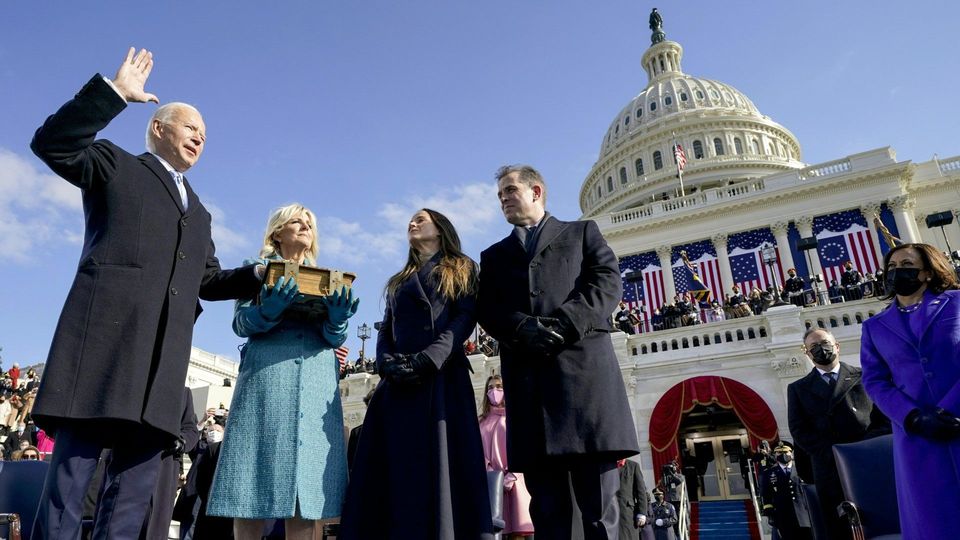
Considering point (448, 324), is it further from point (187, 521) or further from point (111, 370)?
point (187, 521)

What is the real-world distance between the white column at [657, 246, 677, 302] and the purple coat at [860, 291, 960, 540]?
28.7 m

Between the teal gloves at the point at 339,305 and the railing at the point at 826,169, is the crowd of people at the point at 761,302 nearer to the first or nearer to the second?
the railing at the point at 826,169

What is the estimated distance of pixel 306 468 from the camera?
2.90 metres

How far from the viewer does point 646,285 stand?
107 ft

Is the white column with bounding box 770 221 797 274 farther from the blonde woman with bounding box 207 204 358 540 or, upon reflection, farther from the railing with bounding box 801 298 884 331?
the blonde woman with bounding box 207 204 358 540

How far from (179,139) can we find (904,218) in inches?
1348

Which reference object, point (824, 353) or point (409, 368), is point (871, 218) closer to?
point (824, 353)

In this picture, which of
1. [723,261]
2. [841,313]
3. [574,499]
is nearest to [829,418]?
[574,499]

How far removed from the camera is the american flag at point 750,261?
99.0ft

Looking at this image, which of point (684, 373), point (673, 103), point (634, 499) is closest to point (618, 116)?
point (673, 103)

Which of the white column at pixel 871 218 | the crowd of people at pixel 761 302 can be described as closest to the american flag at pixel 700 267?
the white column at pixel 871 218

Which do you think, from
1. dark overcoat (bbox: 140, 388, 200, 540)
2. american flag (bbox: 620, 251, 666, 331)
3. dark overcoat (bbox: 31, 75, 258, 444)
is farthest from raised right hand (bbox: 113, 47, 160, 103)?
american flag (bbox: 620, 251, 666, 331)

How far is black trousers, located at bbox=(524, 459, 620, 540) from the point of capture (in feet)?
9.32

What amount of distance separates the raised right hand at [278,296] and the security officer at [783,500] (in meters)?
7.32
